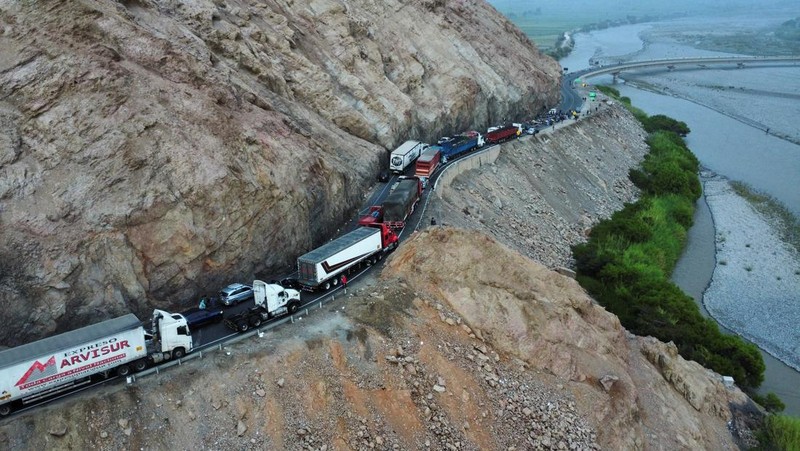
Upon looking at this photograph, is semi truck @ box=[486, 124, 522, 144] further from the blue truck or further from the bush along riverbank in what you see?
the bush along riverbank

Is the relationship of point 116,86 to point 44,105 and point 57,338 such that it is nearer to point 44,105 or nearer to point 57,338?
point 44,105

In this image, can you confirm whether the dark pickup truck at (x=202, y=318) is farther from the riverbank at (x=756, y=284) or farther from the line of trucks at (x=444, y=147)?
the riverbank at (x=756, y=284)

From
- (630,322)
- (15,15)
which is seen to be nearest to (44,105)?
(15,15)

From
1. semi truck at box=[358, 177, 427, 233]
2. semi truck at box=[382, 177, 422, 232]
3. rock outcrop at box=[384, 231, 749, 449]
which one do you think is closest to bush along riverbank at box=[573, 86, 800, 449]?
rock outcrop at box=[384, 231, 749, 449]

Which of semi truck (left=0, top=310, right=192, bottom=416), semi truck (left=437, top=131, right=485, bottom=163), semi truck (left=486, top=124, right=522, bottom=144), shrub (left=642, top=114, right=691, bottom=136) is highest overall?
semi truck (left=0, top=310, right=192, bottom=416)

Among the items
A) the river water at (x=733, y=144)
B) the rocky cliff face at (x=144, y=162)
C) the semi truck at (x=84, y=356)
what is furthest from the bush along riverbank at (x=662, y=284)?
the semi truck at (x=84, y=356)

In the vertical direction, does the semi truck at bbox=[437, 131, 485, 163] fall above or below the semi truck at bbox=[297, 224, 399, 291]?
below

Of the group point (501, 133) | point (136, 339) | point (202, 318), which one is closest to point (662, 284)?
point (501, 133)
